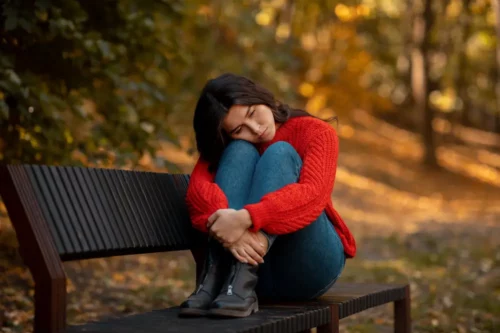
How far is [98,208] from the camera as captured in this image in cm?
297

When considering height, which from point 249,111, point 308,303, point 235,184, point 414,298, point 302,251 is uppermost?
point 249,111

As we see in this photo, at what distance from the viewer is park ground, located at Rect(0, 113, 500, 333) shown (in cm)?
579

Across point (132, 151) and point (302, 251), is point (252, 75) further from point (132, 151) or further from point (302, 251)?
point (302, 251)

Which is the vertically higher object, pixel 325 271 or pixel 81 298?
pixel 325 271

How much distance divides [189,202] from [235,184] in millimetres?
237

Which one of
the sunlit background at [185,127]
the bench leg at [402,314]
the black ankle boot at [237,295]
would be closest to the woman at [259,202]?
the black ankle boot at [237,295]

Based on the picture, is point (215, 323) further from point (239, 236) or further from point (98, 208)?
point (98, 208)

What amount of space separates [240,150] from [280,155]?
0.66ft

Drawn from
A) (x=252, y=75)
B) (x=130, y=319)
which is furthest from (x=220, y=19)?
(x=130, y=319)

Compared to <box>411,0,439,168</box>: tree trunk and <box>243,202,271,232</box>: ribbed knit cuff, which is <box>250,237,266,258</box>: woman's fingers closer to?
<box>243,202,271,232</box>: ribbed knit cuff

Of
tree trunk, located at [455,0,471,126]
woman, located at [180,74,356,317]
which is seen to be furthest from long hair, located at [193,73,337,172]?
tree trunk, located at [455,0,471,126]

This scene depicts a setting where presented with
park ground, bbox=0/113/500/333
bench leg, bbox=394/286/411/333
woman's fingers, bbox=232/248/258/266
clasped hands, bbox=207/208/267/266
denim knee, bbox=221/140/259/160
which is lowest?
park ground, bbox=0/113/500/333

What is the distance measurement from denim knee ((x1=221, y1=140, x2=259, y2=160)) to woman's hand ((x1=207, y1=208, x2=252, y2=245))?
31cm

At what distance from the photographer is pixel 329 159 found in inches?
127
